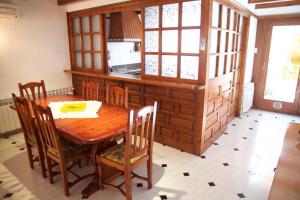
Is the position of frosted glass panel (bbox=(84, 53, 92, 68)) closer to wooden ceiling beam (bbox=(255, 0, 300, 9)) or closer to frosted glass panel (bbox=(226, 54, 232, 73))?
frosted glass panel (bbox=(226, 54, 232, 73))

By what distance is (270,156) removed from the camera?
3002mm

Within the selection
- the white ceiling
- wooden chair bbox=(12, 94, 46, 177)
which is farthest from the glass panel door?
wooden chair bbox=(12, 94, 46, 177)

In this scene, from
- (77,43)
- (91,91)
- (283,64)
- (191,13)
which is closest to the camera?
(191,13)

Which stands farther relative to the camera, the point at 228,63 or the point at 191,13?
the point at 228,63

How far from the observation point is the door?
4.55 m

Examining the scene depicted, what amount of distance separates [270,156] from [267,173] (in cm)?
49

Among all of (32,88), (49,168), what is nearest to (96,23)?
(32,88)

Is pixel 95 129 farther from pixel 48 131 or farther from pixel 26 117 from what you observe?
pixel 26 117

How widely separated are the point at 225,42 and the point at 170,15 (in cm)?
104

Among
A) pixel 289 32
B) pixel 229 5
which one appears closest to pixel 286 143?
pixel 229 5

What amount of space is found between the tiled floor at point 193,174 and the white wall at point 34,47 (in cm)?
114

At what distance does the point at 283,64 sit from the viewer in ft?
15.5

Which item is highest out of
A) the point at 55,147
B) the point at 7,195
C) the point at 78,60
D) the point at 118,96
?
the point at 78,60

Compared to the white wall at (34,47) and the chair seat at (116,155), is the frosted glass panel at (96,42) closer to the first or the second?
the white wall at (34,47)
